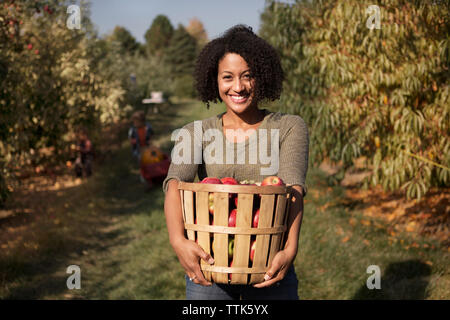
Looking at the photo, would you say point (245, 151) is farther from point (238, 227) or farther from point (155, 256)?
point (155, 256)

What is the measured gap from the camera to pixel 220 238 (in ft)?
5.85

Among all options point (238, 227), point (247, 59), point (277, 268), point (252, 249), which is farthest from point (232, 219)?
point (247, 59)

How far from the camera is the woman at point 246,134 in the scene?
2000mm

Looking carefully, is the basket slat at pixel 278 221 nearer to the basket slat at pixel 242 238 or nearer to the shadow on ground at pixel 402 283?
the basket slat at pixel 242 238

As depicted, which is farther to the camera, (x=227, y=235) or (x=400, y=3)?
(x=400, y=3)

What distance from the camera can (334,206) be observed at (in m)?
7.00

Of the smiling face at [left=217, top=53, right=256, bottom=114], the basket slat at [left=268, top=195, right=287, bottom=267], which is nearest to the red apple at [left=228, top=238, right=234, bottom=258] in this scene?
the basket slat at [left=268, top=195, right=287, bottom=267]

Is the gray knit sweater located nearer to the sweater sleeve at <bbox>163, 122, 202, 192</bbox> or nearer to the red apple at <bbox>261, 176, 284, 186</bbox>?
the sweater sleeve at <bbox>163, 122, 202, 192</bbox>

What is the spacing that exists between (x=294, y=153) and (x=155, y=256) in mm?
4007

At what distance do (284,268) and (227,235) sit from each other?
309mm

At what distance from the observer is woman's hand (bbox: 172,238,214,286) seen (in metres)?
1.83
